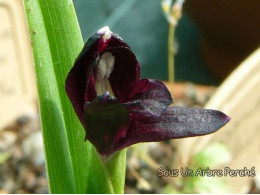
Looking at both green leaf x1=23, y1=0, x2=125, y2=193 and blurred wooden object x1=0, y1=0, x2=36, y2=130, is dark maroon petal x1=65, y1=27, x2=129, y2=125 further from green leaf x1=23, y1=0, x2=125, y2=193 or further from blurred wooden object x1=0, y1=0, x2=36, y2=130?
blurred wooden object x1=0, y1=0, x2=36, y2=130

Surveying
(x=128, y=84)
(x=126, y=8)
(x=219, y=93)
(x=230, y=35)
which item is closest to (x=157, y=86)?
(x=128, y=84)

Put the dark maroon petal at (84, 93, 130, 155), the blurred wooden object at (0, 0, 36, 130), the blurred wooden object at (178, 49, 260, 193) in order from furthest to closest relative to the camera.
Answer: the blurred wooden object at (0, 0, 36, 130) < the blurred wooden object at (178, 49, 260, 193) < the dark maroon petal at (84, 93, 130, 155)

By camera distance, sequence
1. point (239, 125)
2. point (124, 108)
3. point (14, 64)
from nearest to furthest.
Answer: point (124, 108) < point (239, 125) < point (14, 64)

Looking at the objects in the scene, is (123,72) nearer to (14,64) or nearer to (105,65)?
(105,65)

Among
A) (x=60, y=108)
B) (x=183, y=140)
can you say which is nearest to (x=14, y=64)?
(x=183, y=140)

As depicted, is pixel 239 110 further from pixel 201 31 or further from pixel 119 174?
pixel 201 31

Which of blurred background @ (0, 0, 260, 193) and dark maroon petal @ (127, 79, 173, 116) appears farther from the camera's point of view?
blurred background @ (0, 0, 260, 193)

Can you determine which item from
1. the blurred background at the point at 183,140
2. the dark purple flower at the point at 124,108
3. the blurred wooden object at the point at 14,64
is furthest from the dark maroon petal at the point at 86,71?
the blurred wooden object at the point at 14,64

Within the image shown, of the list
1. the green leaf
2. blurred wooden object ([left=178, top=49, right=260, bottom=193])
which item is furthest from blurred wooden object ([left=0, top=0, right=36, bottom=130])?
the green leaf
